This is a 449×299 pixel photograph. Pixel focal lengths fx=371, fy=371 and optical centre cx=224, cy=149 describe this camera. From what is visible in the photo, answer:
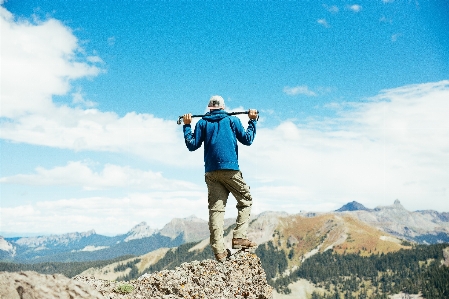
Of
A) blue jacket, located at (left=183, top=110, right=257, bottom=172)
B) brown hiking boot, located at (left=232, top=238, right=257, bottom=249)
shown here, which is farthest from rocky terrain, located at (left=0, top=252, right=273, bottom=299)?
blue jacket, located at (left=183, top=110, right=257, bottom=172)

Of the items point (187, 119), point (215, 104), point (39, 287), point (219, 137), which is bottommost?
point (39, 287)

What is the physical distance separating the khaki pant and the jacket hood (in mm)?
1222

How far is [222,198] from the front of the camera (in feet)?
28.4

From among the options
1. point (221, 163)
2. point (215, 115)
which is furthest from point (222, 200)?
point (215, 115)

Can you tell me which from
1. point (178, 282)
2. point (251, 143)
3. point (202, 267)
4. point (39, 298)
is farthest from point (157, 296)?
point (251, 143)

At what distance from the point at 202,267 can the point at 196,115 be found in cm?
344

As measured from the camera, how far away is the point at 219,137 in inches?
327

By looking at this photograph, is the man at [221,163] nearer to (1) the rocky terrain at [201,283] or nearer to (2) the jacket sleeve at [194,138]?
(2) the jacket sleeve at [194,138]

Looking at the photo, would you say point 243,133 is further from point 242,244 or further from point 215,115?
point 242,244

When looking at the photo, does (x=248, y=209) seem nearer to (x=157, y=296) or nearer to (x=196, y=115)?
(x=196, y=115)

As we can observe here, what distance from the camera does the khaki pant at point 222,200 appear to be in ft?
27.4

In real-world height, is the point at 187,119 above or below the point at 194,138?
above

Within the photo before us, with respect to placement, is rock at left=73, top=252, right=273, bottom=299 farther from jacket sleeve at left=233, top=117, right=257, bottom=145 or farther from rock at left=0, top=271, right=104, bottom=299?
jacket sleeve at left=233, top=117, right=257, bottom=145

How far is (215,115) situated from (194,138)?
28.4 inches
